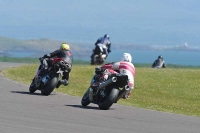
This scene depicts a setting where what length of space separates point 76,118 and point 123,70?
10.6 feet

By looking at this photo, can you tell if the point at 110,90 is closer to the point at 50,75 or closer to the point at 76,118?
the point at 76,118

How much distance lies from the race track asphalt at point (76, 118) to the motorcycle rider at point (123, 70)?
0.67m

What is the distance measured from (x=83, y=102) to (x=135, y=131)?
17.8 feet

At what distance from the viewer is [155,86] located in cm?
3238

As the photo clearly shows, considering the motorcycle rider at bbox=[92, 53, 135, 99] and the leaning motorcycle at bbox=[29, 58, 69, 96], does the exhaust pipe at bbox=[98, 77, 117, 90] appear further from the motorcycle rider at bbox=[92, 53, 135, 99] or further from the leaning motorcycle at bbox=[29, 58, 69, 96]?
the leaning motorcycle at bbox=[29, 58, 69, 96]

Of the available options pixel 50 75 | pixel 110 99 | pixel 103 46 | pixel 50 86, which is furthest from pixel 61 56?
pixel 103 46

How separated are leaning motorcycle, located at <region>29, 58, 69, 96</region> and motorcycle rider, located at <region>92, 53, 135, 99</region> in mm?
3306

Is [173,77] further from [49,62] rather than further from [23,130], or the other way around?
[23,130]

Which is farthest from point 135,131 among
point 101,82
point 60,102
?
point 60,102

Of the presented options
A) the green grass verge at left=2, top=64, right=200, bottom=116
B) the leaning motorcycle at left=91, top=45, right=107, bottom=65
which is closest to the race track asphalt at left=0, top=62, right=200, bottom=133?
the green grass verge at left=2, top=64, right=200, bottom=116

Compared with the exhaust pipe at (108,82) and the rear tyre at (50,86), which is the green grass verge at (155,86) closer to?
the rear tyre at (50,86)

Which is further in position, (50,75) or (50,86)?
(50,75)

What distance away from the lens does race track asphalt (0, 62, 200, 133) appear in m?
14.7

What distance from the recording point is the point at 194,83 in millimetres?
34750
